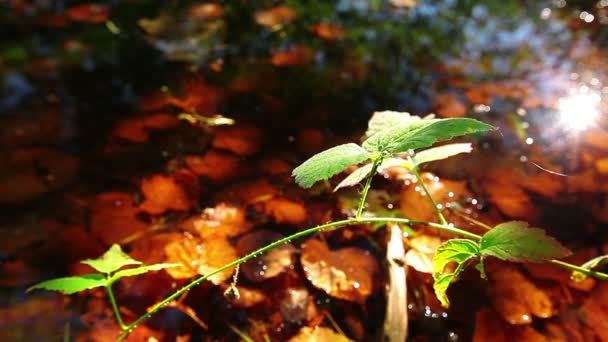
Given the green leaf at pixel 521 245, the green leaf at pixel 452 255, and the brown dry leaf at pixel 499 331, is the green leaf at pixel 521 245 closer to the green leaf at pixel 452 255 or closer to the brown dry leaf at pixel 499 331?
the green leaf at pixel 452 255

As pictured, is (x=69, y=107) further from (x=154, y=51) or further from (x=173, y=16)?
(x=173, y=16)

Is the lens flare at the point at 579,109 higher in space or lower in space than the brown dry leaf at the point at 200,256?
higher

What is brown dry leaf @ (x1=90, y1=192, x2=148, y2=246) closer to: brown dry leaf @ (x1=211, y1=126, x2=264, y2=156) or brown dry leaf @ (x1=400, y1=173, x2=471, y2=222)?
brown dry leaf @ (x1=211, y1=126, x2=264, y2=156)

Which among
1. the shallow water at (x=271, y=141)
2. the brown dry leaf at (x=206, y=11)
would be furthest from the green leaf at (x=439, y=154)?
the brown dry leaf at (x=206, y=11)

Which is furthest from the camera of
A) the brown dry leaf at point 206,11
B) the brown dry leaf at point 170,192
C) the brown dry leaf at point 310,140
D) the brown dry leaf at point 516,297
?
the brown dry leaf at point 206,11

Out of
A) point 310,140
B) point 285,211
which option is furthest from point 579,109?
point 285,211

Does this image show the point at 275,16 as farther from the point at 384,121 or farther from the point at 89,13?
the point at 384,121
